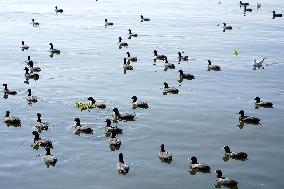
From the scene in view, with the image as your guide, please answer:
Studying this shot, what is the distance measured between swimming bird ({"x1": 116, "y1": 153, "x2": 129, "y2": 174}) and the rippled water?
17.3 inches

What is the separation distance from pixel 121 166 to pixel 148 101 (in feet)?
49.6

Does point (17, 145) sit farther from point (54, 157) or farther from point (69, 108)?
point (69, 108)

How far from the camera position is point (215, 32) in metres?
87.2

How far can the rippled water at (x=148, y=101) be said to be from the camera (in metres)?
32.2

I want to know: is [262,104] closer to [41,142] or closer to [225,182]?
[225,182]

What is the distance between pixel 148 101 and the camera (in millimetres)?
46656

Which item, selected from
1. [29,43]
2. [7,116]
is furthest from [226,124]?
[29,43]

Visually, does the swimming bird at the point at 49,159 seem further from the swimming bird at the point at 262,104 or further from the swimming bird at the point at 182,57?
the swimming bird at the point at 182,57

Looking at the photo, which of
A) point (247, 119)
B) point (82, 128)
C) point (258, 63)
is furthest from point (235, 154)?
point (258, 63)

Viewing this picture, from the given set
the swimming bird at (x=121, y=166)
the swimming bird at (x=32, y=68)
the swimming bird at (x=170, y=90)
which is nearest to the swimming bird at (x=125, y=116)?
the swimming bird at (x=121, y=166)

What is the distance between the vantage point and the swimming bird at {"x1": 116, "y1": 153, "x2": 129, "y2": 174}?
1255 inches

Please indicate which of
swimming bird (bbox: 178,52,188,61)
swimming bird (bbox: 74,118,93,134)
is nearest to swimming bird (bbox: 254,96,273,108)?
swimming bird (bbox: 74,118,93,134)

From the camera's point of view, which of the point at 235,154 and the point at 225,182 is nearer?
the point at 225,182

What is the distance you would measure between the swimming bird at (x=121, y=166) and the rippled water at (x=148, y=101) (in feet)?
1.44
